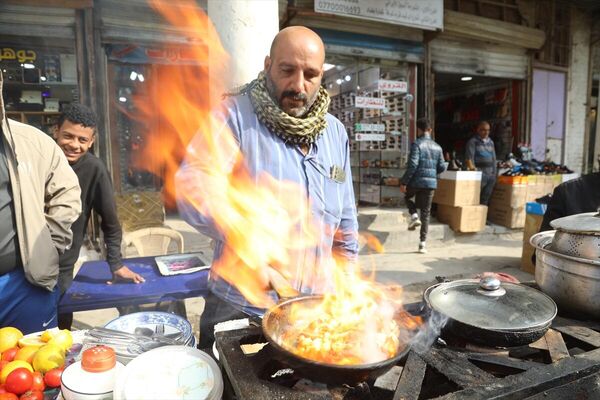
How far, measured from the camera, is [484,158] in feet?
30.1

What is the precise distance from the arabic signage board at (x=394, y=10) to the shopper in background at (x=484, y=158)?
2.71 metres

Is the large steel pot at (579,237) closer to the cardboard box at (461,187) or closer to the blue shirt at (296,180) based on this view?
the blue shirt at (296,180)

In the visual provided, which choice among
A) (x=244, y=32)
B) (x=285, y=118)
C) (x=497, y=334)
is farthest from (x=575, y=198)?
(x=244, y=32)

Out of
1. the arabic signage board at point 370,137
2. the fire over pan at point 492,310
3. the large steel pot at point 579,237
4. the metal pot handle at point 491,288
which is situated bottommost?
the fire over pan at point 492,310

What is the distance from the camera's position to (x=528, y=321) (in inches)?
62.7

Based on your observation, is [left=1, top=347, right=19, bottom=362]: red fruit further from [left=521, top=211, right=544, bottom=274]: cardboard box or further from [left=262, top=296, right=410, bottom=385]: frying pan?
[left=521, top=211, right=544, bottom=274]: cardboard box

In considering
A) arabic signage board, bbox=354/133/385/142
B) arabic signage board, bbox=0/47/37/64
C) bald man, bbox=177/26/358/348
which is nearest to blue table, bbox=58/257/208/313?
bald man, bbox=177/26/358/348

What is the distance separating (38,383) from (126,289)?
1646 millimetres

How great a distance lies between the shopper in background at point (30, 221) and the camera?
225 cm

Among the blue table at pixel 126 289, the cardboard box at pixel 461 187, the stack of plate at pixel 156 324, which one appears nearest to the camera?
the stack of plate at pixel 156 324

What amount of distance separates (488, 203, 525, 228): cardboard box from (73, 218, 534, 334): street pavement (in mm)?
497

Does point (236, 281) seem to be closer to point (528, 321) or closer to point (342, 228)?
point (342, 228)

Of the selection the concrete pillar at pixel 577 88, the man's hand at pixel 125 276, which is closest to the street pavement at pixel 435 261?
the man's hand at pixel 125 276

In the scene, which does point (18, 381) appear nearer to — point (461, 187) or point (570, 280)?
point (570, 280)
